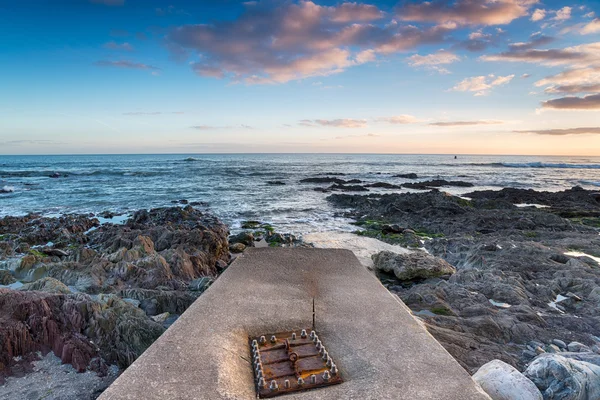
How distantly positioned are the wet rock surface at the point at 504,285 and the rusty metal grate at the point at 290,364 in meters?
2.02

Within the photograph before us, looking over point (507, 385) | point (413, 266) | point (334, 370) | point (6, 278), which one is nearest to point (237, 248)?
point (413, 266)

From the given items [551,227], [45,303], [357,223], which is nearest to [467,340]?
[45,303]

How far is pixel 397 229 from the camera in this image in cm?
1452

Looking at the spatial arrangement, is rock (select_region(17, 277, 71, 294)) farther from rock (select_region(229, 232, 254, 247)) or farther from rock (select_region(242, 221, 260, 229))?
rock (select_region(242, 221, 260, 229))

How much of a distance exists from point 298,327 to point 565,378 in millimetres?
2695

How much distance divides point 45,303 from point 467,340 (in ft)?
19.7

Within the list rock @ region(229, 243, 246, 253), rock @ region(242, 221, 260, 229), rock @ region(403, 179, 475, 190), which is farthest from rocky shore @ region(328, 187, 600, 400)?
rock @ region(403, 179, 475, 190)

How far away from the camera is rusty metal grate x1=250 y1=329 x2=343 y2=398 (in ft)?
9.77

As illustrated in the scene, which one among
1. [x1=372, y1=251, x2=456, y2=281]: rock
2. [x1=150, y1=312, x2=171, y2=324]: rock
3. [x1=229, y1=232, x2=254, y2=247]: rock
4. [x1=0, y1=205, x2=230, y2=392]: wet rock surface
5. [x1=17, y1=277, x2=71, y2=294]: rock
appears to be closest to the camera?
[x1=0, y1=205, x2=230, y2=392]: wet rock surface

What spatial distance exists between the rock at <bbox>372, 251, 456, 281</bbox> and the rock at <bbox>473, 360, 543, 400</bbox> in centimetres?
530

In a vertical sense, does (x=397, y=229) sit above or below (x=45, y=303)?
below

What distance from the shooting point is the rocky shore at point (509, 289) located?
3648 millimetres

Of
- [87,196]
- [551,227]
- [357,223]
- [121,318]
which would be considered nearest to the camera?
[121,318]

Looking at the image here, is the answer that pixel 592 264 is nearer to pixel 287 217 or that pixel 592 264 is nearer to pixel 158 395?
pixel 158 395
